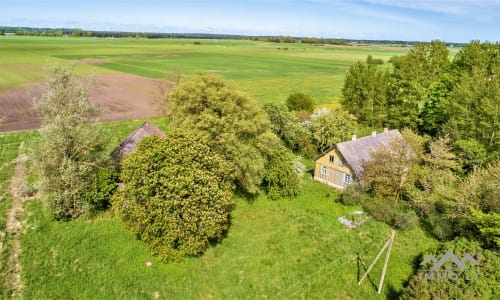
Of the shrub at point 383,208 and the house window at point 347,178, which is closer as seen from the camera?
the shrub at point 383,208

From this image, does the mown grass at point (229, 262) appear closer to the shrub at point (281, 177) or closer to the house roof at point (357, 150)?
the shrub at point (281, 177)

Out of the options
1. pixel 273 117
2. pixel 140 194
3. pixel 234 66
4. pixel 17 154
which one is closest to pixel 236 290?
pixel 140 194

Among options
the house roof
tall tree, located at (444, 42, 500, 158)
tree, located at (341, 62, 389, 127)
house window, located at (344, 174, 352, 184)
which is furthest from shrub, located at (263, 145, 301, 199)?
tree, located at (341, 62, 389, 127)

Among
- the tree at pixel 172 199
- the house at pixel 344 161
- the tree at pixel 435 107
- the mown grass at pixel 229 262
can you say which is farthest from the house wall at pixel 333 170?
the tree at pixel 435 107

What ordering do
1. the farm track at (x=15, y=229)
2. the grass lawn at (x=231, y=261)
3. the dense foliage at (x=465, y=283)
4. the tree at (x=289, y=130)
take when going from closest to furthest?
the dense foliage at (x=465, y=283)
the farm track at (x=15, y=229)
the grass lawn at (x=231, y=261)
the tree at (x=289, y=130)

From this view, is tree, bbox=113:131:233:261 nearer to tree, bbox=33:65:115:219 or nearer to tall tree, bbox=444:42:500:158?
tree, bbox=33:65:115:219

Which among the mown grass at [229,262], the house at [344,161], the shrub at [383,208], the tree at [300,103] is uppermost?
the tree at [300,103]
